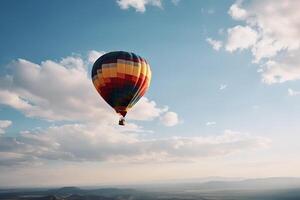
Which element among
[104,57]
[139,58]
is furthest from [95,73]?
[139,58]

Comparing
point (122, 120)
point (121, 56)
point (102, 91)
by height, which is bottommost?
point (122, 120)

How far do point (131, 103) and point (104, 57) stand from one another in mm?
7377

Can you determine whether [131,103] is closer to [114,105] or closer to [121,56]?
[114,105]

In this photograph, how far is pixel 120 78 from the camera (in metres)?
52.3

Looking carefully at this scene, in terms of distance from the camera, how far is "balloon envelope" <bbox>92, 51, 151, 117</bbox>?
172 ft

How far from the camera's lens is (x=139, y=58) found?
177ft

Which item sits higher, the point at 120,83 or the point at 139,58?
the point at 139,58

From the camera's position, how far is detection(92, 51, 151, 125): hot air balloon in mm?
52375

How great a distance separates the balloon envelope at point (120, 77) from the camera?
52375mm

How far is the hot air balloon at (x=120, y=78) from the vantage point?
52.4 m

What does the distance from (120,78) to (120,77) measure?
5.3 inches

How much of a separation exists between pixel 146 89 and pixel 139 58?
189 inches

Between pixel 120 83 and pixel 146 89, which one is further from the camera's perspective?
pixel 146 89

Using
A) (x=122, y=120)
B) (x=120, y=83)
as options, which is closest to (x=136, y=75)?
(x=120, y=83)
